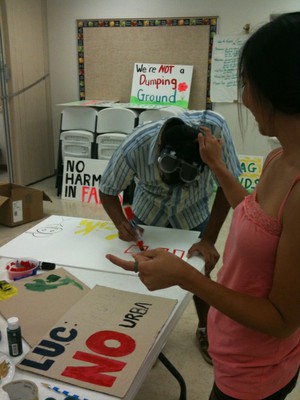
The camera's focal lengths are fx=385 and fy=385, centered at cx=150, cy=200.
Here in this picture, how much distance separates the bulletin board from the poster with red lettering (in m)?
3.74

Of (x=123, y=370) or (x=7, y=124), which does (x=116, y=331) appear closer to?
(x=123, y=370)

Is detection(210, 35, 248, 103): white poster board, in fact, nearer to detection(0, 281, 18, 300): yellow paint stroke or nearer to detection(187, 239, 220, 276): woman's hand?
detection(187, 239, 220, 276): woman's hand

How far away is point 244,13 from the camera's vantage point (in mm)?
4145

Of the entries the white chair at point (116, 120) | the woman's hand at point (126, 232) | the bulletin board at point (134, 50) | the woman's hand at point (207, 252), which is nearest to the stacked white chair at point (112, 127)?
the white chair at point (116, 120)

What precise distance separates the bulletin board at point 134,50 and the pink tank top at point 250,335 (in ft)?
12.9

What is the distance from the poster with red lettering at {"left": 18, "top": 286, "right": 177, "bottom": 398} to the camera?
2.74ft

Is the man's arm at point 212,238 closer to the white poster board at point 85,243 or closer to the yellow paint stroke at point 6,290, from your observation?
the white poster board at point 85,243

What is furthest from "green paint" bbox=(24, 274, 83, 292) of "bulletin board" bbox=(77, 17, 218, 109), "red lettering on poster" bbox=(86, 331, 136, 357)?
"bulletin board" bbox=(77, 17, 218, 109)

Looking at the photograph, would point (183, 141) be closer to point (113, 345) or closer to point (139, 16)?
point (113, 345)

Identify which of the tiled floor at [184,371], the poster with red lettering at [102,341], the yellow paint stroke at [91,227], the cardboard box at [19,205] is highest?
the poster with red lettering at [102,341]

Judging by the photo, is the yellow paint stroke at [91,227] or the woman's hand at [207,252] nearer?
the woman's hand at [207,252]

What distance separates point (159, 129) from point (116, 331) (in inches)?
31.9

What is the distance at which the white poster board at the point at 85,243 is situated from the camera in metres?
1.43

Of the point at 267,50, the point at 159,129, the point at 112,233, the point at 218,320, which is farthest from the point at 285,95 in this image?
the point at 112,233
